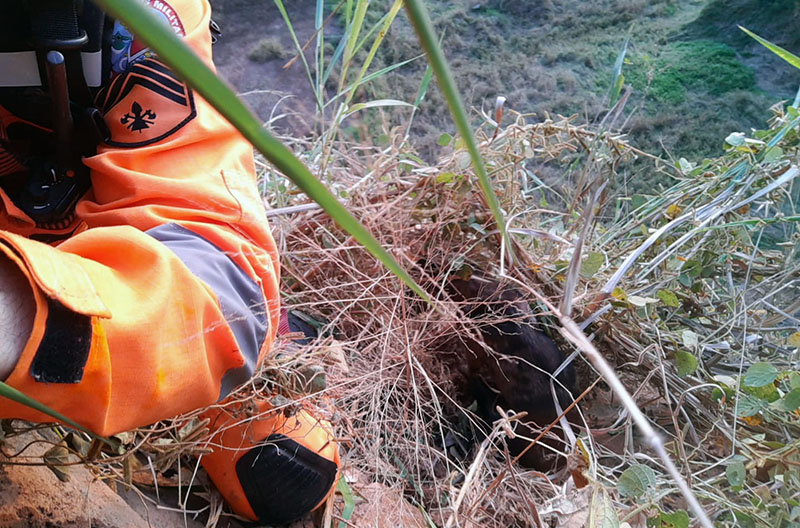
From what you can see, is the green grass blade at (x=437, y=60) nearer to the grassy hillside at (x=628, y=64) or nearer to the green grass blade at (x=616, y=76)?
the green grass blade at (x=616, y=76)

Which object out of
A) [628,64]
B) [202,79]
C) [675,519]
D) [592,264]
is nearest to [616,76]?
[592,264]

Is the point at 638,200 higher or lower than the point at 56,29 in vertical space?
lower

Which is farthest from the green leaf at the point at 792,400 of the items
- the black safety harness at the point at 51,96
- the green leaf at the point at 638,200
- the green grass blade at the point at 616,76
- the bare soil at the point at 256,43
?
the bare soil at the point at 256,43

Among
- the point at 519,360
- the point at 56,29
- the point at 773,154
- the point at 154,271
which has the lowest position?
the point at 519,360

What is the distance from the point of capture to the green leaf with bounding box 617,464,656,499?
2.40 feet

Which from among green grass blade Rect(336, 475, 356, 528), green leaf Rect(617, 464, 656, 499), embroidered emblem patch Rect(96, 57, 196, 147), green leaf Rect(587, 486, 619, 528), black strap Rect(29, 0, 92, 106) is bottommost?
green grass blade Rect(336, 475, 356, 528)

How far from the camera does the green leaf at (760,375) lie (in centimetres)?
80

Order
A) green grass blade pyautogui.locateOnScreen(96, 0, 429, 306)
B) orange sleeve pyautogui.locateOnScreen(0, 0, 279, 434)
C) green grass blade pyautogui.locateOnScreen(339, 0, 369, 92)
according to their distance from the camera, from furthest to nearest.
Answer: green grass blade pyautogui.locateOnScreen(339, 0, 369, 92) < orange sleeve pyautogui.locateOnScreen(0, 0, 279, 434) < green grass blade pyautogui.locateOnScreen(96, 0, 429, 306)

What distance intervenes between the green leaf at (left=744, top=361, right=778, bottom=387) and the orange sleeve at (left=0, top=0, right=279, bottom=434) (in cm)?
66

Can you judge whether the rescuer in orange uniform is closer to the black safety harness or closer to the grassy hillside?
the black safety harness

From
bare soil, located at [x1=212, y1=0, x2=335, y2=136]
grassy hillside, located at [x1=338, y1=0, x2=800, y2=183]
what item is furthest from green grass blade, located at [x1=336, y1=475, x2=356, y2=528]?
bare soil, located at [x1=212, y1=0, x2=335, y2=136]

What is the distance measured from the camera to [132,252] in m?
0.54

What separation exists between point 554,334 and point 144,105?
2.78 ft

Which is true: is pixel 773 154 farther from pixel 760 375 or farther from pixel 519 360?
pixel 519 360
